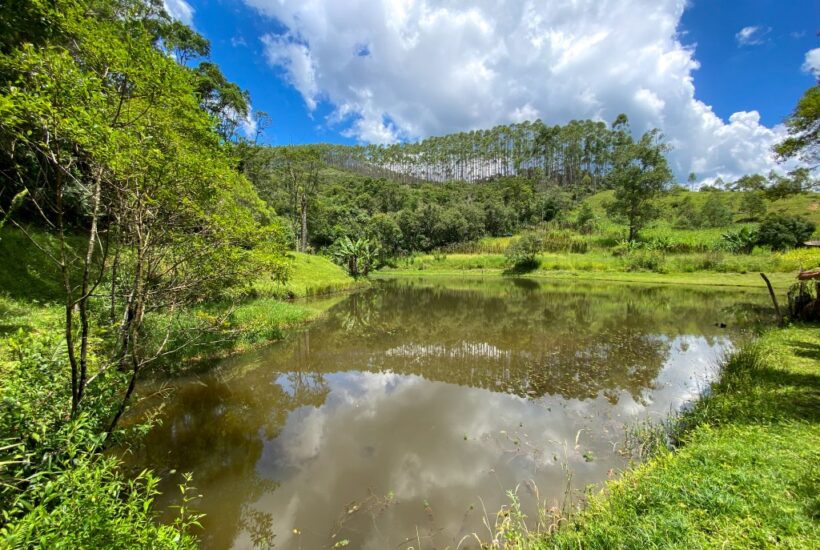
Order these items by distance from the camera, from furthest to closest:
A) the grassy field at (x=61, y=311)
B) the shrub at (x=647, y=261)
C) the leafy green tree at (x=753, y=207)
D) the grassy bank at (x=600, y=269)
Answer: the leafy green tree at (x=753, y=207)
the shrub at (x=647, y=261)
the grassy bank at (x=600, y=269)
the grassy field at (x=61, y=311)

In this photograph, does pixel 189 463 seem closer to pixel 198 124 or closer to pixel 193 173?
pixel 193 173

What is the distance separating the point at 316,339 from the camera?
14.5 m

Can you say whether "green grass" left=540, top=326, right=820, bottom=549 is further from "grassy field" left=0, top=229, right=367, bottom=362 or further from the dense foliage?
"grassy field" left=0, top=229, right=367, bottom=362

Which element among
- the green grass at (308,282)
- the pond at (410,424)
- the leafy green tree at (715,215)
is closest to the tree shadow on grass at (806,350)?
the pond at (410,424)

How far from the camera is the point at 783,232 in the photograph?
33219mm

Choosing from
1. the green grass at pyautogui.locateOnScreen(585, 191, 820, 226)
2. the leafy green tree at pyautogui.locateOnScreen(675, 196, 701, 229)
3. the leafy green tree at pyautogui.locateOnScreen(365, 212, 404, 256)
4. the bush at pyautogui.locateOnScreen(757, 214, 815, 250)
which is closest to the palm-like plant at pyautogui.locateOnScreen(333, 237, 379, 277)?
the leafy green tree at pyautogui.locateOnScreen(365, 212, 404, 256)

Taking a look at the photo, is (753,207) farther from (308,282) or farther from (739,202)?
(308,282)

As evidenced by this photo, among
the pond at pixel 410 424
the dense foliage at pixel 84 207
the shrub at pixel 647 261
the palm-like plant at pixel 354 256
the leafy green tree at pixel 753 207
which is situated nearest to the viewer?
the dense foliage at pixel 84 207

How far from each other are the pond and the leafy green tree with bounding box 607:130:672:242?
97.7ft

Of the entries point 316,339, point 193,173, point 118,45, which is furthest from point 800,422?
point 316,339

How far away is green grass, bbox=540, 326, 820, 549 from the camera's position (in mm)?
3309

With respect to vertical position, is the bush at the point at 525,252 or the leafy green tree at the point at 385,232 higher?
the leafy green tree at the point at 385,232

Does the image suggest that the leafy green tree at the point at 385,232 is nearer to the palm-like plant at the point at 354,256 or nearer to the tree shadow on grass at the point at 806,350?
the palm-like plant at the point at 354,256

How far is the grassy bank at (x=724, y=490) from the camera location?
3311 millimetres
